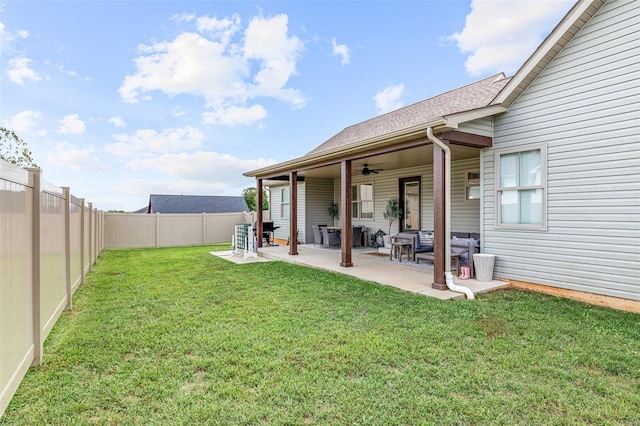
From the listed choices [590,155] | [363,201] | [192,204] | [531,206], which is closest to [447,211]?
[531,206]

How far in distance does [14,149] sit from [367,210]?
54.7 feet

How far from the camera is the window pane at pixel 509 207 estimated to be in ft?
20.2

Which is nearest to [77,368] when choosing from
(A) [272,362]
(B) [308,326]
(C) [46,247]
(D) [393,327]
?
(C) [46,247]

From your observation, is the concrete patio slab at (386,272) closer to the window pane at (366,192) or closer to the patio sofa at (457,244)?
the patio sofa at (457,244)

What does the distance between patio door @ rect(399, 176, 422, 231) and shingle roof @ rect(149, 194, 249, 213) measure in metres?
17.8

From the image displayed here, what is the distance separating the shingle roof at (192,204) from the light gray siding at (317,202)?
13.5 meters

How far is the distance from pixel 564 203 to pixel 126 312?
23.0 ft

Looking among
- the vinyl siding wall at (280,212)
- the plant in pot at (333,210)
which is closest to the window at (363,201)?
the plant in pot at (333,210)

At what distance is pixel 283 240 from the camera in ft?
52.1

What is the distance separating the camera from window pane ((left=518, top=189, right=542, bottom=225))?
5.86 metres

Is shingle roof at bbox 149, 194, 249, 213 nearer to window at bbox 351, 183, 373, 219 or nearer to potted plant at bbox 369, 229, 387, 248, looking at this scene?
window at bbox 351, 183, 373, 219

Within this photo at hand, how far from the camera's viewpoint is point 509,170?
625cm

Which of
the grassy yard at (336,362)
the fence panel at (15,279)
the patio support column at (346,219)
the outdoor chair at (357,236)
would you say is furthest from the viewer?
the outdoor chair at (357,236)

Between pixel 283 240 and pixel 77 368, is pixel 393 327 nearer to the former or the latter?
pixel 77 368
